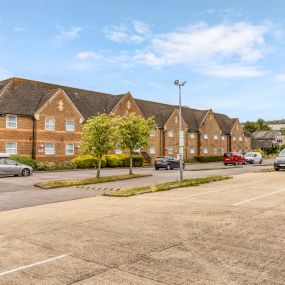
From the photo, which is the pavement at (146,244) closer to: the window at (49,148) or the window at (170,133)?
the window at (49,148)

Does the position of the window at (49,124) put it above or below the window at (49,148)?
above

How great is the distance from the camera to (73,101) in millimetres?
45438

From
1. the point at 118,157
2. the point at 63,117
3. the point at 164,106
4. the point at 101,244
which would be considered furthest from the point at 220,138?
the point at 101,244

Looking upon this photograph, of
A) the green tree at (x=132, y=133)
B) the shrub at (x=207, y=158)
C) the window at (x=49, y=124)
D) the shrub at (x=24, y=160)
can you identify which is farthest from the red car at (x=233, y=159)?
the shrub at (x=24, y=160)

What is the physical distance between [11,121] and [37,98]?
199 inches

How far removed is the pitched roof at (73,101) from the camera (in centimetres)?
3816

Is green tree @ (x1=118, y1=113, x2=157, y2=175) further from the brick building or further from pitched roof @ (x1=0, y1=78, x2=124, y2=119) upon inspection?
the brick building

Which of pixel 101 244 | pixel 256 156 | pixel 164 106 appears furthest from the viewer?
pixel 164 106

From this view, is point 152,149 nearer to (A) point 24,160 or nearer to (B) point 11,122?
(B) point 11,122

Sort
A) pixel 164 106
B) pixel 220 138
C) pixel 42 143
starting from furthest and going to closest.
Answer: pixel 220 138 < pixel 164 106 < pixel 42 143

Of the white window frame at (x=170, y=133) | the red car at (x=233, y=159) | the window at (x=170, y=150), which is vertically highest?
the white window frame at (x=170, y=133)

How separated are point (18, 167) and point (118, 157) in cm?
1585

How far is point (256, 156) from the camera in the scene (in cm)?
5188

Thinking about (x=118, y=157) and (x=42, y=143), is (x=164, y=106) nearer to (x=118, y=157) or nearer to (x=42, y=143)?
(x=118, y=157)
